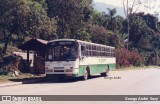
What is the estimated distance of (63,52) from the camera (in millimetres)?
25203

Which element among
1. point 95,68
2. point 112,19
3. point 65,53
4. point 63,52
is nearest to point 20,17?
point 63,52

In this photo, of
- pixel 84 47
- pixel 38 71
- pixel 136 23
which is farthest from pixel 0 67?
pixel 136 23

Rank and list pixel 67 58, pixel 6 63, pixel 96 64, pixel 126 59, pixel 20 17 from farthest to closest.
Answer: pixel 126 59
pixel 6 63
pixel 20 17
pixel 96 64
pixel 67 58

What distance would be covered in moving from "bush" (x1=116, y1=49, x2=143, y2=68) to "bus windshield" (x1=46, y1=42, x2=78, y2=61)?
105 feet

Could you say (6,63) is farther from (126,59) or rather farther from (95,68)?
(126,59)

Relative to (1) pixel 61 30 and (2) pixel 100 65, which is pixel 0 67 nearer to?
(2) pixel 100 65

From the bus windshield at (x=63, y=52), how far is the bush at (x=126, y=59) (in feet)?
105

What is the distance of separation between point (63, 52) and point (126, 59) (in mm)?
36407

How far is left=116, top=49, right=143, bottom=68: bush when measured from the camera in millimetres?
57550

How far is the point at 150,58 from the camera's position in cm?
8656

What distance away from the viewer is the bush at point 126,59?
189ft

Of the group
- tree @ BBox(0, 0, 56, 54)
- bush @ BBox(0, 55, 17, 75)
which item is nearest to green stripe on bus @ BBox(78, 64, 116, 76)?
tree @ BBox(0, 0, 56, 54)

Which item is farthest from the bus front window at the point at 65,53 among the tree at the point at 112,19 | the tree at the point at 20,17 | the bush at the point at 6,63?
the tree at the point at 112,19

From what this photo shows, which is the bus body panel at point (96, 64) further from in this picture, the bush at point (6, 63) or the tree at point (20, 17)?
the bush at point (6, 63)
